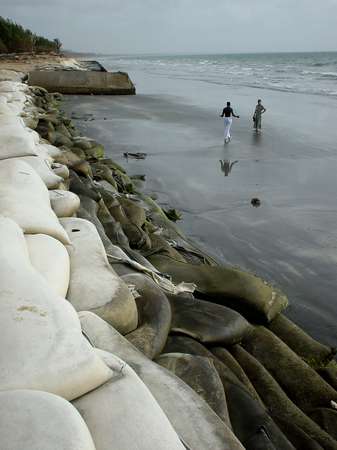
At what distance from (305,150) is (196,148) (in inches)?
107

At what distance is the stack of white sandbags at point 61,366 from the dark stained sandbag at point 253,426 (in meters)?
0.73

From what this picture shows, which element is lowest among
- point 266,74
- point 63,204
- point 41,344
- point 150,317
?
point 150,317

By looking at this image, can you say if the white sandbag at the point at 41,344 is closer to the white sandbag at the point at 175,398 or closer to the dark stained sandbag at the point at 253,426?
the white sandbag at the point at 175,398

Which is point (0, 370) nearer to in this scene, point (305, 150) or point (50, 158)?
point (50, 158)

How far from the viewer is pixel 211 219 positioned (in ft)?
24.1

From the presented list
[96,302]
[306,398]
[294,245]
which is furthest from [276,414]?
[294,245]

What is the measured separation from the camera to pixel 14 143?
5.98 metres

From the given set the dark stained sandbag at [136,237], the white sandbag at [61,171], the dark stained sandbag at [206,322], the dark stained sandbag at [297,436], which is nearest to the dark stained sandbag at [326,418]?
the dark stained sandbag at [297,436]

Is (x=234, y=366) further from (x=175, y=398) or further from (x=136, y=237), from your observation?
(x=136, y=237)

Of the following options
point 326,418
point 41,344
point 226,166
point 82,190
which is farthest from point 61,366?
point 226,166

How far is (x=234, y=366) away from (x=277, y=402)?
0.36 metres

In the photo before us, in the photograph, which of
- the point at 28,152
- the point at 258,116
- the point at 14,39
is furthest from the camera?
the point at 14,39

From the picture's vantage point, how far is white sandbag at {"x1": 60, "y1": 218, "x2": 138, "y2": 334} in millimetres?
2936

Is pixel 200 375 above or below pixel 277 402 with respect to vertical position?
above
